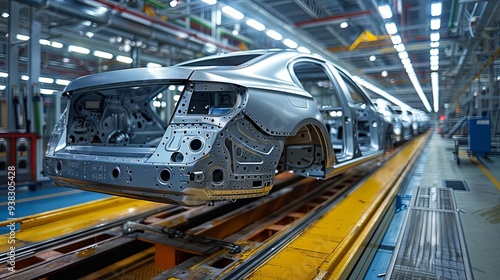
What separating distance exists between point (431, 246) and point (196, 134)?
216 centimetres

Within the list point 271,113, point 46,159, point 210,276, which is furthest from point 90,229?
point 271,113

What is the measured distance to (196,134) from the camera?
6.68ft

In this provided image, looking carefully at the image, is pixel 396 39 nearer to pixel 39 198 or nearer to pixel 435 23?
pixel 435 23

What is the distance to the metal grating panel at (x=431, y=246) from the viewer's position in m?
2.29

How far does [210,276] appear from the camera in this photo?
2068 mm

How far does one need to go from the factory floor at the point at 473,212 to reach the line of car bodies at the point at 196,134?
0.93 metres

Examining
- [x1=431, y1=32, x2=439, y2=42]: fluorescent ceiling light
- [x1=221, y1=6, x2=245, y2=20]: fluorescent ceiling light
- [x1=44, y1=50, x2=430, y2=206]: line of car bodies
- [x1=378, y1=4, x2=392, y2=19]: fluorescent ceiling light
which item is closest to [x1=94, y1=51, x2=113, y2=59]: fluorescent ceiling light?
[x1=221, y1=6, x2=245, y2=20]: fluorescent ceiling light

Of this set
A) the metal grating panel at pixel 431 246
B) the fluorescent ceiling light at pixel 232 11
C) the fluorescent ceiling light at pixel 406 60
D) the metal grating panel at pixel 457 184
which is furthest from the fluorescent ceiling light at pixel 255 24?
the fluorescent ceiling light at pixel 406 60

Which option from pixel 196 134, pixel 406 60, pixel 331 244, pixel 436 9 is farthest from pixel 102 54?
pixel 406 60

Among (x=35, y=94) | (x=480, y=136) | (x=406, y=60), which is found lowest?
(x=480, y=136)

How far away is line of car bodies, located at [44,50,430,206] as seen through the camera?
2.01 meters

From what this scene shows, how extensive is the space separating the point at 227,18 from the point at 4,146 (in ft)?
20.3

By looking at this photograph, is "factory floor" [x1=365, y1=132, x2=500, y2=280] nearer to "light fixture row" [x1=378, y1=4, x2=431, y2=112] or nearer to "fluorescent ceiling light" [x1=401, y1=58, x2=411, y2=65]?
"light fixture row" [x1=378, y1=4, x2=431, y2=112]

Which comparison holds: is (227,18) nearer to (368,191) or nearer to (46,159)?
(368,191)
